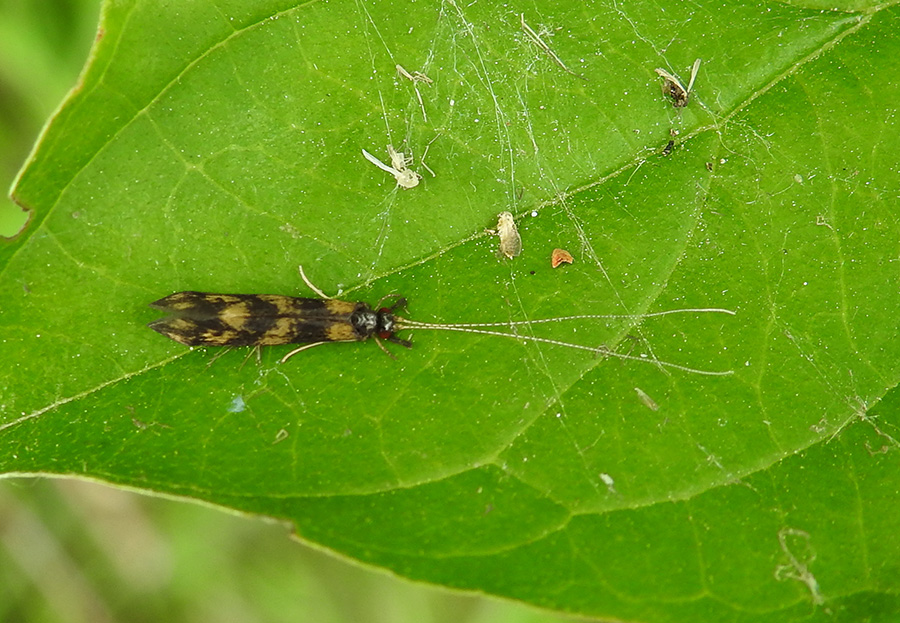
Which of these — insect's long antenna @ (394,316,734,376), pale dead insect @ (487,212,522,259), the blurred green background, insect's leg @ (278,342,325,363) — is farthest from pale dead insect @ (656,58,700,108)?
the blurred green background

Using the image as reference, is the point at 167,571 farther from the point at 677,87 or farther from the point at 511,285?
the point at 677,87

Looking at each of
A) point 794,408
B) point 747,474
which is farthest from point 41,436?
point 794,408

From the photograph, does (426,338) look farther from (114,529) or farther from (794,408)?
(114,529)

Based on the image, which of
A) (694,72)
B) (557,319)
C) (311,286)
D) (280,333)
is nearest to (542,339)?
(557,319)

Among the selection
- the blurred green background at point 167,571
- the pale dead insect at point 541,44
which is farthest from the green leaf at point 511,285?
the blurred green background at point 167,571

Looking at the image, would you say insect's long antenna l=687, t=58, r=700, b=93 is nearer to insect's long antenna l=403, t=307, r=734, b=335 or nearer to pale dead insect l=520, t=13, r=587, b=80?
pale dead insect l=520, t=13, r=587, b=80
